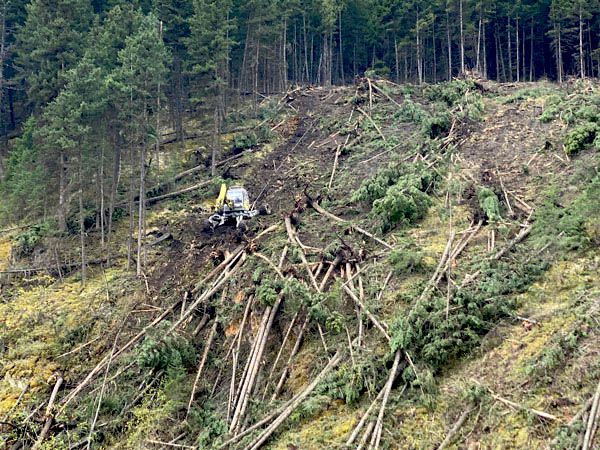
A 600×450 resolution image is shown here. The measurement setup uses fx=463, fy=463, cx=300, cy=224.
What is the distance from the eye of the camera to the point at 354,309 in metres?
11.7

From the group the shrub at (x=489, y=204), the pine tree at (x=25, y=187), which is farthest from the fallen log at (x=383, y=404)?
the pine tree at (x=25, y=187)

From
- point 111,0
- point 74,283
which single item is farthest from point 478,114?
point 111,0

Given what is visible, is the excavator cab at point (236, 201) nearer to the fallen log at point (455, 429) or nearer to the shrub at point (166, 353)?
the shrub at point (166, 353)

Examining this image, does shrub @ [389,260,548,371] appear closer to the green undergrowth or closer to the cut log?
the cut log

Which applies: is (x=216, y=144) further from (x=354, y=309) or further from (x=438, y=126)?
(x=354, y=309)

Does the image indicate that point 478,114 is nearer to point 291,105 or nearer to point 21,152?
point 291,105

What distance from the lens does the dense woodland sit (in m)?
20.4

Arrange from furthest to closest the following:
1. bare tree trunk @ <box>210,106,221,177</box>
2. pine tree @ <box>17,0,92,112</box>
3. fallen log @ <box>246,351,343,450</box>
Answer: bare tree trunk @ <box>210,106,221,177</box> < pine tree @ <box>17,0,92,112</box> < fallen log @ <box>246,351,343,450</box>

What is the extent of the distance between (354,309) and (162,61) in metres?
16.2

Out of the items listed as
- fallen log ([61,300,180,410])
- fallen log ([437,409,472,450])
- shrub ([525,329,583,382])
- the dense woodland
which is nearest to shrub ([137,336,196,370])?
fallen log ([61,300,180,410])

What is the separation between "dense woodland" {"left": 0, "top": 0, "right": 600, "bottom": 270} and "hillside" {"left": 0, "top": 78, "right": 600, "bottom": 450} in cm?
315

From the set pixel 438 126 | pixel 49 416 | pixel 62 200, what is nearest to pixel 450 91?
pixel 438 126

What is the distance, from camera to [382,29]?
48.8 m

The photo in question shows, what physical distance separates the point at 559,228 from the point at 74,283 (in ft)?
58.0
